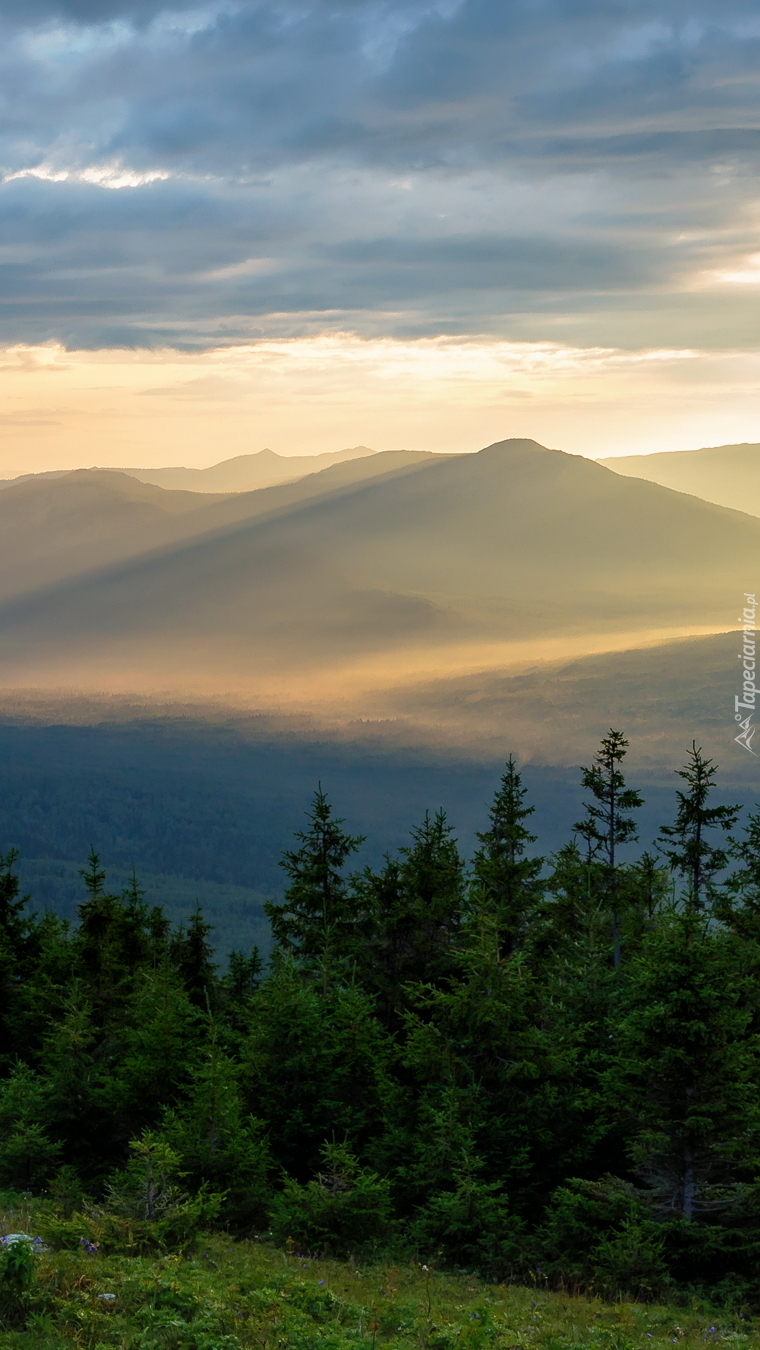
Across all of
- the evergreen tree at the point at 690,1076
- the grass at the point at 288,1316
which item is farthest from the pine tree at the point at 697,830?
the grass at the point at 288,1316

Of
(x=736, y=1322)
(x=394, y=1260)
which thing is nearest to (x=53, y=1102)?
(x=394, y=1260)

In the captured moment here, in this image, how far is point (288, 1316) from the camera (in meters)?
13.5

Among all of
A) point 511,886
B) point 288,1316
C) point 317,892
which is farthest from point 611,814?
point 288,1316

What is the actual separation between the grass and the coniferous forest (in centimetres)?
181

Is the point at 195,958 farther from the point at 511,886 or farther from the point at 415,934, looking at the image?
the point at 511,886

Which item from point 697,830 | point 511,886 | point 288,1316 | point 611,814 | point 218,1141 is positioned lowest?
point 218,1141

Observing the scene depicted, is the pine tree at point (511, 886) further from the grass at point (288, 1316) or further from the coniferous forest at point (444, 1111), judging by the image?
the grass at point (288, 1316)

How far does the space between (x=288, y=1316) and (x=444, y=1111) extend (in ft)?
31.1

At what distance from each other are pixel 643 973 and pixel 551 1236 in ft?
17.6

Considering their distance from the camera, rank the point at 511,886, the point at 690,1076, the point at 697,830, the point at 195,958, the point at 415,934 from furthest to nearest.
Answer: the point at 195,958 < the point at 697,830 < the point at 511,886 < the point at 415,934 < the point at 690,1076

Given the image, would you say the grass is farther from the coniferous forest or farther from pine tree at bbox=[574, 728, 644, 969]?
pine tree at bbox=[574, 728, 644, 969]

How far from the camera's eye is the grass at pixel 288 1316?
12.5 m

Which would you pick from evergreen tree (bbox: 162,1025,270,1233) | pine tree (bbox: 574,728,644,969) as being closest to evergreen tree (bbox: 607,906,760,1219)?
evergreen tree (bbox: 162,1025,270,1233)

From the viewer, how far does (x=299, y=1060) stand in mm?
25672
